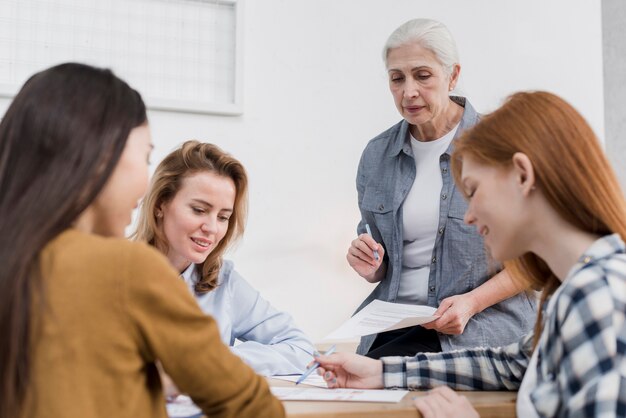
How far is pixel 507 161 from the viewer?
3.28 ft

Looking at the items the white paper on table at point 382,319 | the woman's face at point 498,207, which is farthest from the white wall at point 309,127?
the woman's face at point 498,207

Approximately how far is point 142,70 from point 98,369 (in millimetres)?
1897

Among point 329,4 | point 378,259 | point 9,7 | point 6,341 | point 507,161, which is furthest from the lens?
point 329,4

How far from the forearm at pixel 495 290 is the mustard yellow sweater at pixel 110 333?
903 mm

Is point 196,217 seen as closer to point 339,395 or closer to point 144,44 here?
→ point 339,395

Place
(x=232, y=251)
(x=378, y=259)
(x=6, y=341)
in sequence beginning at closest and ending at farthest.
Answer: (x=6, y=341)
(x=378, y=259)
(x=232, y=251)

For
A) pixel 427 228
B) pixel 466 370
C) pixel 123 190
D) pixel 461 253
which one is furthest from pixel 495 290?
pixel 123 190

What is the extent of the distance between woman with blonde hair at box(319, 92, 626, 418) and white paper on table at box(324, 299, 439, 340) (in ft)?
0.44

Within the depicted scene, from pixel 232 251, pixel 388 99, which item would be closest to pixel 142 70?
pixel 232 251

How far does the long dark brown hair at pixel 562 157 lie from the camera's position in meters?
0.95

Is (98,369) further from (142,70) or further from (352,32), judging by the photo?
(352,32)

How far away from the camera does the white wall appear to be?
100 inches

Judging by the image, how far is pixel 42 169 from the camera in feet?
2.60

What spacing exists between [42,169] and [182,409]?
1.36 feet
